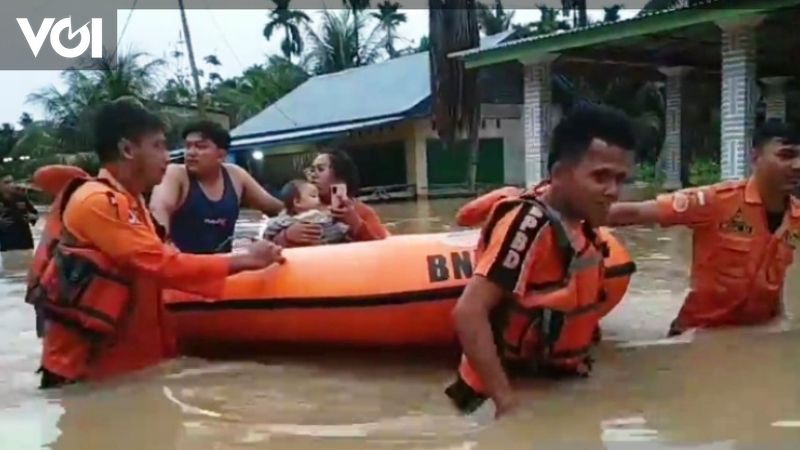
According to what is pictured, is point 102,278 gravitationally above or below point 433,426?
above

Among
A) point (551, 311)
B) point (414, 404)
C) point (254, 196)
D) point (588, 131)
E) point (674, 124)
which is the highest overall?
point (674, 124)

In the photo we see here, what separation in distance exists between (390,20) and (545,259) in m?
43.2

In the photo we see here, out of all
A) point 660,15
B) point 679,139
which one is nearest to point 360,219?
point 660,15

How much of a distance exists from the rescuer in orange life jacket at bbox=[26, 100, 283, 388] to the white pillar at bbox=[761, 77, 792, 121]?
15.6 metres

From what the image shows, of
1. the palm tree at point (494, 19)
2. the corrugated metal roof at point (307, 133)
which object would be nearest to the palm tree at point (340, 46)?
the palm tree at point (494, 19)

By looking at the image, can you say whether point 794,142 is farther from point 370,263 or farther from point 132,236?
point 132,236

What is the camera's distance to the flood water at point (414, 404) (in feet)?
9.00

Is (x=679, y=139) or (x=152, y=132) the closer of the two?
(x=152, y=132)

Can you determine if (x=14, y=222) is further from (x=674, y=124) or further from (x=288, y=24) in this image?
(x=288, y=24)

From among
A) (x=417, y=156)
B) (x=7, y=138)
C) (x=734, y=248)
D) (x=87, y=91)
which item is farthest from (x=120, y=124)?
(x=7, y=138)

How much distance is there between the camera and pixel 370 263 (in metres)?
3.75

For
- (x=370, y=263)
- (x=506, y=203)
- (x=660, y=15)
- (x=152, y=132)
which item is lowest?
(x=370, y=263)

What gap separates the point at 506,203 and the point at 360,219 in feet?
6.23

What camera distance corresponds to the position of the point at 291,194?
15.5 feet
